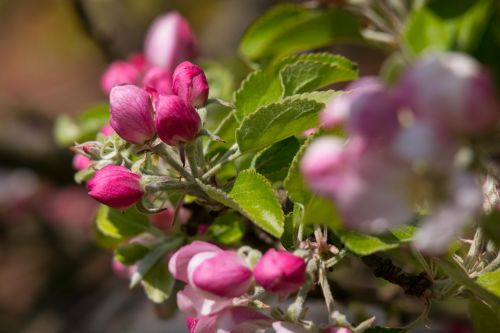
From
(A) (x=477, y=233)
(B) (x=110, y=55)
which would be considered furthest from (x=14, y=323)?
(A) (x=477, y=233)

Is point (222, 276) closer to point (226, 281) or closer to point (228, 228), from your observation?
point (226, 281)

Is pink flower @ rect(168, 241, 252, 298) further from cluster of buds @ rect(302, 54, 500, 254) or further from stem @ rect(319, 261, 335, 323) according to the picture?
cluster of buds @ rect(302, 54, 500, 254)

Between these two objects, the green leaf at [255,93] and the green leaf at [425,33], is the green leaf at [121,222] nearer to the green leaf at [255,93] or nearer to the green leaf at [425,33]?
the green leaf at [255,93]

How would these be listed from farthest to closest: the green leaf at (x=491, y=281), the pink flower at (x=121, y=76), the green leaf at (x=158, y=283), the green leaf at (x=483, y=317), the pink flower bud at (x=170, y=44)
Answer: the pink flower bud at (x=170, y=44)
the pink flower at (x=121, y=76)
the green leaf at (x=158, y=283)
the green leaf at (x=483, y=317)
the green leaf at (x=491, y=281)

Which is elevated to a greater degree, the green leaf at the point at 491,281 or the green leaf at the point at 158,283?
the green leaf at the point at 491,281

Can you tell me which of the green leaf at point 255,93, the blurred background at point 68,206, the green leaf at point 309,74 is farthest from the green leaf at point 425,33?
the blurred background at point 68,206

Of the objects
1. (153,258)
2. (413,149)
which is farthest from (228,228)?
(413,149)

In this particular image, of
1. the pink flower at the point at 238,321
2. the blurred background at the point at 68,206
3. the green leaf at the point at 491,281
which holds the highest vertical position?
the pink flower at the point at 238,321

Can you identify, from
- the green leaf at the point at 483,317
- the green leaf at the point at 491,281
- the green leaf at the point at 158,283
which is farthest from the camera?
the green leaf at the point at 158,283
